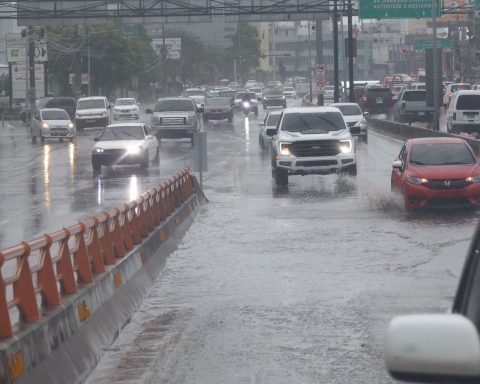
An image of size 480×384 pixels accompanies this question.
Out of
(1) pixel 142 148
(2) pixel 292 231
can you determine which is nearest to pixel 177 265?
(2) pixel 292 231

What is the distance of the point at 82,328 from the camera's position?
32.8 feet

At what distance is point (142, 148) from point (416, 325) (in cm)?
3495

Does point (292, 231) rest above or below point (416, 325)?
below

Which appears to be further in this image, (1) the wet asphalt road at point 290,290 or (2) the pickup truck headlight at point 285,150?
(2) the pickup truck headlight at point 285,150

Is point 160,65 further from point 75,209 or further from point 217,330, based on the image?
point 217,330

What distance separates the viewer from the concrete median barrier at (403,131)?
4267 cm

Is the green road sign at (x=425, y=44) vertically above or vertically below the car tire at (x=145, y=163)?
above

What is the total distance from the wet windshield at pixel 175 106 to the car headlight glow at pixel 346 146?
22496 mm

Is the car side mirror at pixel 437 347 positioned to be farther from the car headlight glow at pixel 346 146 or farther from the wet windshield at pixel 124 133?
the wet windshield at pixel 124 133

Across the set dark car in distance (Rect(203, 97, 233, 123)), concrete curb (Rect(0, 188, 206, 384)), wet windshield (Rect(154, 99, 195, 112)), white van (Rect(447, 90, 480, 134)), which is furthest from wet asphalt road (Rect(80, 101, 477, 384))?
dark car in distance (Rect(203, 97, 233, 123))

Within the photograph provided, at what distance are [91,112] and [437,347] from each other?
67656mm

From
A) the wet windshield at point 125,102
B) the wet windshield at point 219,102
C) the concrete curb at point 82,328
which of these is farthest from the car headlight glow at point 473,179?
the wet windshield at point 125,102

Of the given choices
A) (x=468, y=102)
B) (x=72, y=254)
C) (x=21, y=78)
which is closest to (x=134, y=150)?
(x=468, y=102)

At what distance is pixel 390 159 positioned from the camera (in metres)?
41.1
